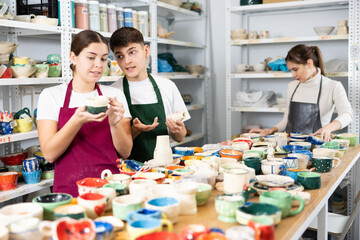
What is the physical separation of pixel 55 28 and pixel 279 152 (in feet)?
6.02

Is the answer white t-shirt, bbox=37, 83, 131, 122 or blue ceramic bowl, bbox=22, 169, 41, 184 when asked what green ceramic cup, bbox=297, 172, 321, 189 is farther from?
blue ceramic bowl, bbox=22, 169, 41, 184

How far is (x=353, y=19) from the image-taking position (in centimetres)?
386

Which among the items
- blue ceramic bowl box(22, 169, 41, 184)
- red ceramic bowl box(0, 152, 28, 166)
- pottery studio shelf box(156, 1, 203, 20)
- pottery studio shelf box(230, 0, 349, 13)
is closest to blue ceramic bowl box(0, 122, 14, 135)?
red ceramic bowl box(0, 152, 28, 166)

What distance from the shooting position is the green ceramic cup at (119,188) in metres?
1.50

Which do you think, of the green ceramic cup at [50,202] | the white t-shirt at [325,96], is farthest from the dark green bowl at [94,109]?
the white t-shirt at [325,96]

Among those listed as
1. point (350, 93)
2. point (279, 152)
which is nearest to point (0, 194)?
point (279, 152)

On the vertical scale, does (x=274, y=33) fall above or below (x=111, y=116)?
above

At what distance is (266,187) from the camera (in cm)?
163

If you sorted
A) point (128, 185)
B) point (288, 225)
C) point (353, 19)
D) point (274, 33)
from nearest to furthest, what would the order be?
point (288, 225), point (128, 185), point (353, 19), point (274, 33)

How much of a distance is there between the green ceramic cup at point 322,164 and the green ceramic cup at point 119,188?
1.01m

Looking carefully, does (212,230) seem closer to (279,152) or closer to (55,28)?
(279,152)

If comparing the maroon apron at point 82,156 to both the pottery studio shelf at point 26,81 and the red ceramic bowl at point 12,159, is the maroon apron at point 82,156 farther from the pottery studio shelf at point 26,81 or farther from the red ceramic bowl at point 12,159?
the red ceramic bowl at point 12,159

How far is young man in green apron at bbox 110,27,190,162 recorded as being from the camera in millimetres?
2432

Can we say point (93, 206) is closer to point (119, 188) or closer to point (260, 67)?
point (119, 188)
